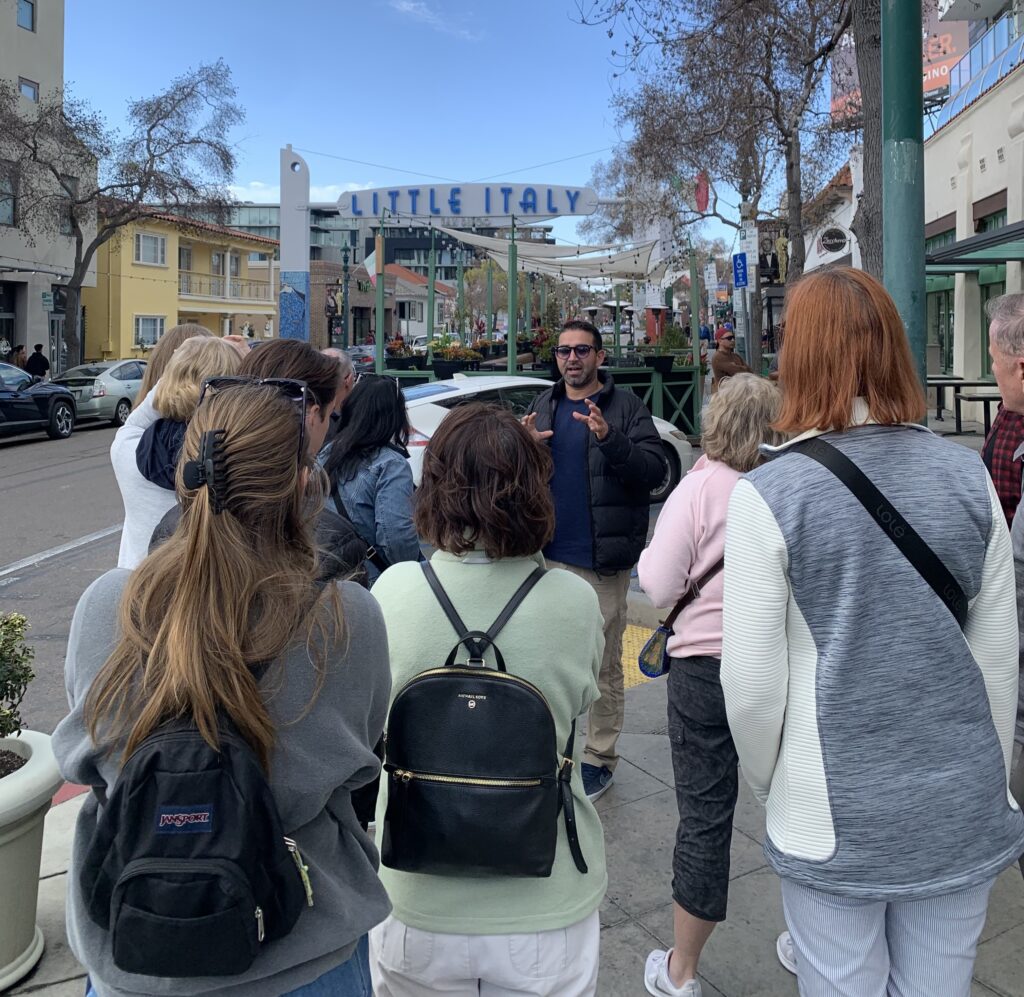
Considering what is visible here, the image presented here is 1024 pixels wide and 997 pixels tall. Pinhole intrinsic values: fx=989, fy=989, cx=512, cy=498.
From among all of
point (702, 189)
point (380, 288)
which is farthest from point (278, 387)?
point (702, 189)

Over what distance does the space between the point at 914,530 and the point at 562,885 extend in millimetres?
975

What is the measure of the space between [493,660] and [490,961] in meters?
0.59

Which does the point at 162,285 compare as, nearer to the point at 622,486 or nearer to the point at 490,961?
the point at 622,486

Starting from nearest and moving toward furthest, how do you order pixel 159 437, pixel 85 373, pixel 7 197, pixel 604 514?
pixel 159 437
pixel 604 514
pixel 85 373
pixel 7 197

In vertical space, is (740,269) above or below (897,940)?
above

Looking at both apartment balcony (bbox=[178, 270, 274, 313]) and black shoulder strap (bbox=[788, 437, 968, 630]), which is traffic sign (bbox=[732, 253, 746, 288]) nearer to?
black shoulder strap (bbox=[788, 437, 968, 630])

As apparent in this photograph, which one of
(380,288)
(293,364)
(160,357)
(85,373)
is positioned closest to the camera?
(293,364)

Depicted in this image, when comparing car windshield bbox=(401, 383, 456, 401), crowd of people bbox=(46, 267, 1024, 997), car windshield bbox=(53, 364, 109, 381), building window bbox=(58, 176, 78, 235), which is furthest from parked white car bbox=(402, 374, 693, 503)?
building window bbox=(58, 176, 78, 235)

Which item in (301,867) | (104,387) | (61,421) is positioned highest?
(104,387)

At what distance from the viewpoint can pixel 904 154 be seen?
13.2 ft

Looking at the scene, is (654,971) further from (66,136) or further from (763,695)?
(66,136)

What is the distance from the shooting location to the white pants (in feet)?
6.39

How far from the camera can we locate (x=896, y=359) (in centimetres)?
196

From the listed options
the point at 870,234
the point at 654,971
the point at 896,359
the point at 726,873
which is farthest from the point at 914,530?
the point at 870,234
